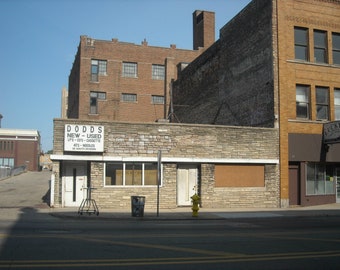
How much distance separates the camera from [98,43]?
148 feet

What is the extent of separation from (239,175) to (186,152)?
332 cm

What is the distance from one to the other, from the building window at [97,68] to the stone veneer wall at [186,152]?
946 inches

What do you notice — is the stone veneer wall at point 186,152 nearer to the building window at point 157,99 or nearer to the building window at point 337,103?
the building window at point 337,103

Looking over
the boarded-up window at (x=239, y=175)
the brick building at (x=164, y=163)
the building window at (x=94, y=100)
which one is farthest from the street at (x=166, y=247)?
the building window at (x=94, y=100)

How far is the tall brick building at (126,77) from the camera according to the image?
44.4 metres

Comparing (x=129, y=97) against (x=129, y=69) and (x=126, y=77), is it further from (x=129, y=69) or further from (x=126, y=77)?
(x=129, y=69)

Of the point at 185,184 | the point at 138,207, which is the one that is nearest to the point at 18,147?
the point at 185,184

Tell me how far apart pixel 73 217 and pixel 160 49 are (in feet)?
108

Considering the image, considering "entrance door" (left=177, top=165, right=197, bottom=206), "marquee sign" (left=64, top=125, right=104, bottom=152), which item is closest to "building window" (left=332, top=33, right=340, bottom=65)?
"entrance door" (left=177, top=165, right=197, bottom=206)

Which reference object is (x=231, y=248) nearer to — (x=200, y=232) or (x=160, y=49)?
(x=200, y=232)

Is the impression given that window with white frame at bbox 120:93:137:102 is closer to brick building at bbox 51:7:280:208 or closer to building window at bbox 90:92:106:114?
building window at bbox 90:92:106:114

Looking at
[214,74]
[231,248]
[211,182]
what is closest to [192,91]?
[214,74]

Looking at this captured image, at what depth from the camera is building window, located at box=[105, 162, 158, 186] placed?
2194 cm

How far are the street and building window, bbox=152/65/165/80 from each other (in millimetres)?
33954
